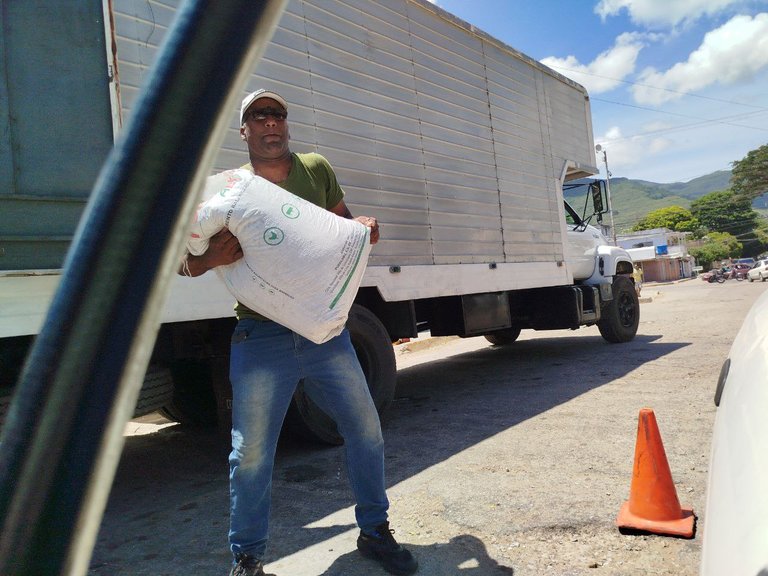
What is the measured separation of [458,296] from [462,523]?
3211mm

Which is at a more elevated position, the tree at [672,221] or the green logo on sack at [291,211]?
the tree at [672,221]

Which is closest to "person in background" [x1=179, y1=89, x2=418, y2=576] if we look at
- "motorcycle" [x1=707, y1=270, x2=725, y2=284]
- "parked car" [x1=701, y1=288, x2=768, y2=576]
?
"parked car" [x1=701, y1=288, x2=768, y2=576]

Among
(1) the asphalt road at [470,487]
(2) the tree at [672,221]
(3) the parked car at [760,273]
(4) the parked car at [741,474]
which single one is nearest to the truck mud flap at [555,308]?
(1) the asphalt road at [470,487]

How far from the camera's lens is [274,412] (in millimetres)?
2365

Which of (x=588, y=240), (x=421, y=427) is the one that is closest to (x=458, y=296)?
(x=421, y=427)

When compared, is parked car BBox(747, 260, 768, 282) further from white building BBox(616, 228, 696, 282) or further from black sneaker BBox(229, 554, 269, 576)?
black sneaker BBox(229, 554, 269, 576)

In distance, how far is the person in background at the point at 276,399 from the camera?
7.54ft

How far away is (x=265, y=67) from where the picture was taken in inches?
154

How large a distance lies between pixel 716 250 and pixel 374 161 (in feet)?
271

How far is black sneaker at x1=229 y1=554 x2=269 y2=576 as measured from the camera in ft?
7.43

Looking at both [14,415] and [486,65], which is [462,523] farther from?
[486,65]

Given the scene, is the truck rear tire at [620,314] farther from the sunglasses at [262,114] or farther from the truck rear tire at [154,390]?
the sunglasses at [262,114]

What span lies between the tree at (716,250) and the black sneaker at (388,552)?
81.9 meters

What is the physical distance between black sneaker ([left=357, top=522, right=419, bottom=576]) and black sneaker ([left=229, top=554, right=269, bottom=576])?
46cm
